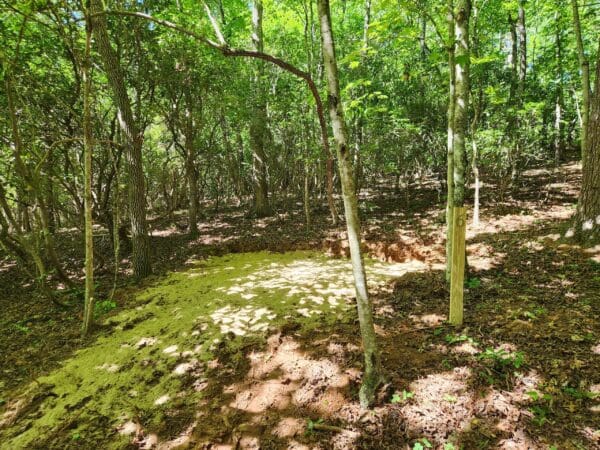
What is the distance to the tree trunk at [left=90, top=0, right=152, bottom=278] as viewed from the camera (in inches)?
233

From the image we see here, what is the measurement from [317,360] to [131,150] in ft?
19.1

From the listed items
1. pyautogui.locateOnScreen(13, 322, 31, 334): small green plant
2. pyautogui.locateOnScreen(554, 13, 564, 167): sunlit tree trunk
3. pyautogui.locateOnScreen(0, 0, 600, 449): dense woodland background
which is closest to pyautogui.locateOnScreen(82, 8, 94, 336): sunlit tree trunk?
pyautogui.locateOnScreen(0, 0, 600, 449): dense woodland background

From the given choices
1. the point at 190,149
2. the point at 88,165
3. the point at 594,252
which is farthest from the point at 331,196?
the point at 190,149

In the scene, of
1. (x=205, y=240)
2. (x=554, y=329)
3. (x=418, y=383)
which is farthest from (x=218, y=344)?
(x=205, y=240)

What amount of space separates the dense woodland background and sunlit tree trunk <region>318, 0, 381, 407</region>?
0.01m

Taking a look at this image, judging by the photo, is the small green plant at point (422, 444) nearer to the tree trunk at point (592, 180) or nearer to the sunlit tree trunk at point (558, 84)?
the tree trunk at point (592, 180)

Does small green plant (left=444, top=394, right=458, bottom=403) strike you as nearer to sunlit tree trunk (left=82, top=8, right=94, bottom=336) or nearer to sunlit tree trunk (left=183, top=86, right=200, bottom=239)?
sunlit tree trunk (left=82, top=8, right=94, bottom=336)

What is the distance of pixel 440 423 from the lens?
7.98 ft

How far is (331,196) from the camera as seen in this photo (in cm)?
263

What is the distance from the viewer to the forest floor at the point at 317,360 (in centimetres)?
249

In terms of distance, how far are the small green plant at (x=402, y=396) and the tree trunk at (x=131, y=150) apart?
20.0 ft

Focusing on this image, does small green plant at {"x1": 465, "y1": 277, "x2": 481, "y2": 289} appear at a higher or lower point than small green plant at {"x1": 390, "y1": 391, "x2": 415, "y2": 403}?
higher

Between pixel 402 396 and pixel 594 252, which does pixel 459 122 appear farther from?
pixel 402 396

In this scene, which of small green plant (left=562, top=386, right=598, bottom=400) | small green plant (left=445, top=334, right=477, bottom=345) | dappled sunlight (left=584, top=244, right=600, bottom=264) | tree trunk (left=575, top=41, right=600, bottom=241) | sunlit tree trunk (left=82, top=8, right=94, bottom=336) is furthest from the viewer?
tree trunk (left=575, top=41, right=600, bottom=241)
